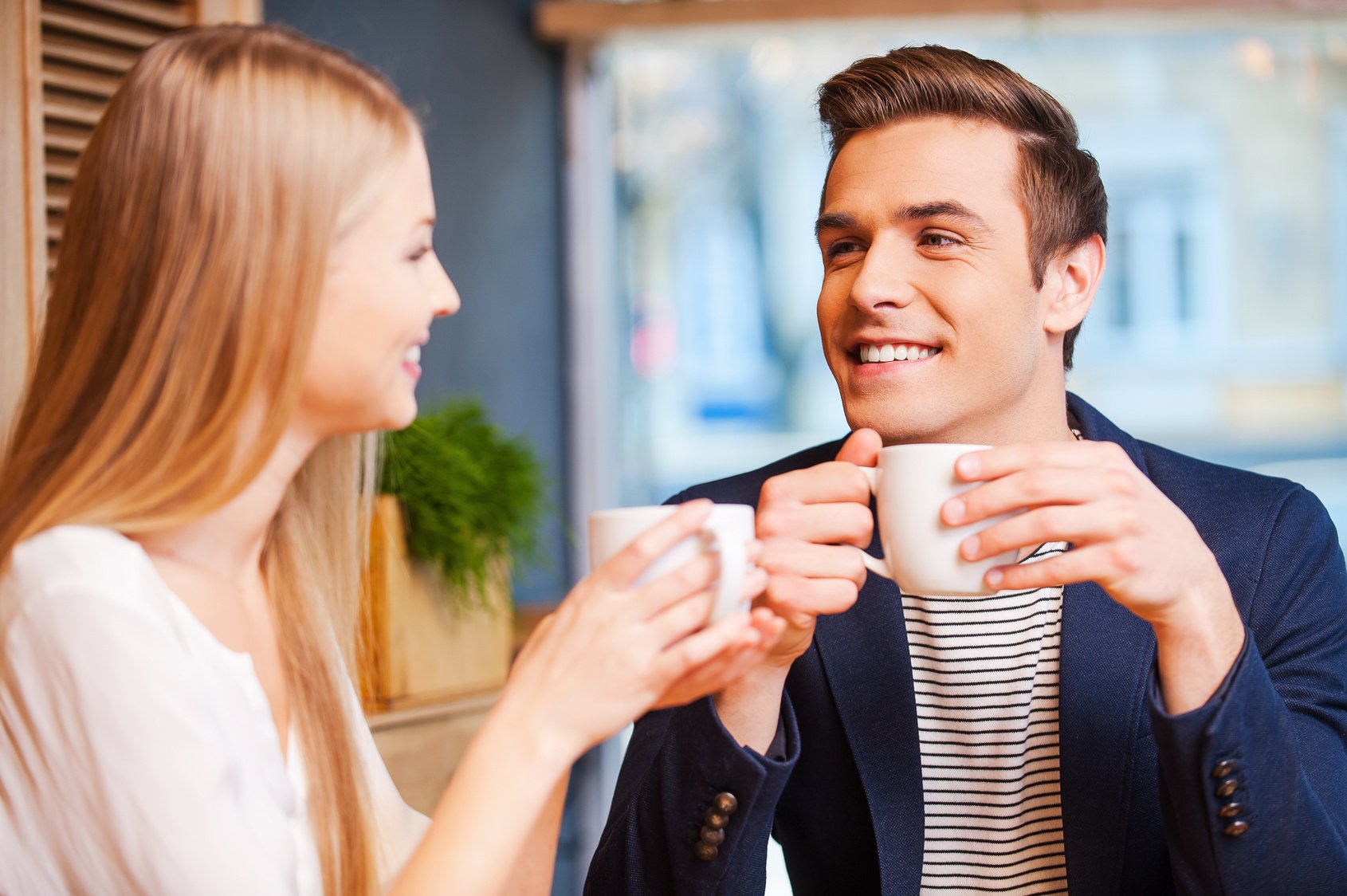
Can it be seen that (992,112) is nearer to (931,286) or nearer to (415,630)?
(931,286)

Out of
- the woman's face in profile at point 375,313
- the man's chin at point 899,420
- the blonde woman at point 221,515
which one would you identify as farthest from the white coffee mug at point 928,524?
the man's chin at point 899,420

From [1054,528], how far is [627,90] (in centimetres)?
314

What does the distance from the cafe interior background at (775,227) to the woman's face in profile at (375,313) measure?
7.89 ft

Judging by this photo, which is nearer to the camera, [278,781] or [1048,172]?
[278,781]

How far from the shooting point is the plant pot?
82.8 inches

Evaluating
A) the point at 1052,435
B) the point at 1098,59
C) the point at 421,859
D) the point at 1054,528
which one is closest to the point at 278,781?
the point at 421,859

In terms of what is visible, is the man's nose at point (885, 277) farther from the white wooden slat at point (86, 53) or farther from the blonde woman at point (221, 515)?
the white wooden slat at point (86, 53)

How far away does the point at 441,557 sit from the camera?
216 centimetres

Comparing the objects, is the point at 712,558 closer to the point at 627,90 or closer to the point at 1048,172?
the point at 1048,172

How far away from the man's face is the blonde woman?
0.65 metres

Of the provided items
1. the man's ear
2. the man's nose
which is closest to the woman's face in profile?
the man's nose

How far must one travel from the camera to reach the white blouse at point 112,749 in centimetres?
74

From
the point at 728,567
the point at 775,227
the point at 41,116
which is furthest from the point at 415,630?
the point at 775,227

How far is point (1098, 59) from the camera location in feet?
12.2
